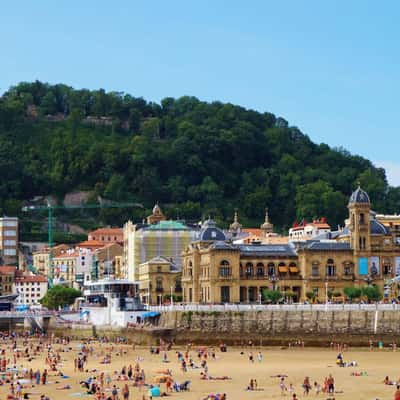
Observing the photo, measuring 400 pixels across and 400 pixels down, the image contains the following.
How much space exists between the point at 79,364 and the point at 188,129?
12122cm

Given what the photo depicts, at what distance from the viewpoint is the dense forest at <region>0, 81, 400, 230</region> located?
17012 cm

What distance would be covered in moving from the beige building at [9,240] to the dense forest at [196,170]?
8.96m

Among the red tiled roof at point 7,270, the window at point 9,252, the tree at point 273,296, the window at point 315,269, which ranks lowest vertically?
the tree at point 273,296

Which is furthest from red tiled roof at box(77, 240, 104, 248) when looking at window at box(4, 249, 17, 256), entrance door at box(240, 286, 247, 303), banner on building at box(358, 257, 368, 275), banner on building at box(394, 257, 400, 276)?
banner on building at box(394, 257, 400, 276)

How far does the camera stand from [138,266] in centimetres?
12381

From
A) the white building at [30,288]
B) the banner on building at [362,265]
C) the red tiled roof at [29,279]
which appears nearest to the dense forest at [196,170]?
the red tiled roof at [29,279]

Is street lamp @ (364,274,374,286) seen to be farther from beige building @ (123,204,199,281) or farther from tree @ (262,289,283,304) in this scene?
beige building @ (123,204,199,281)

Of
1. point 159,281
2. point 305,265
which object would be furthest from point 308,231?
point 305,265

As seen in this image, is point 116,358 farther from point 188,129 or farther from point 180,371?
point 188,129

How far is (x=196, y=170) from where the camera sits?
18225 centimetres

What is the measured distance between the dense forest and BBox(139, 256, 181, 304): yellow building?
48.2 metres

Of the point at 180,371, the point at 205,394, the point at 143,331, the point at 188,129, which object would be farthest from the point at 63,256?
the point at 205,394

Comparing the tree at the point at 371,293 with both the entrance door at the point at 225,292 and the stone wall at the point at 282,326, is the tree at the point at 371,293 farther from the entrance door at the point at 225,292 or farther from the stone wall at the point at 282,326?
the stone wall at the point at 282,326

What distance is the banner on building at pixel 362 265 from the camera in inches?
4070
